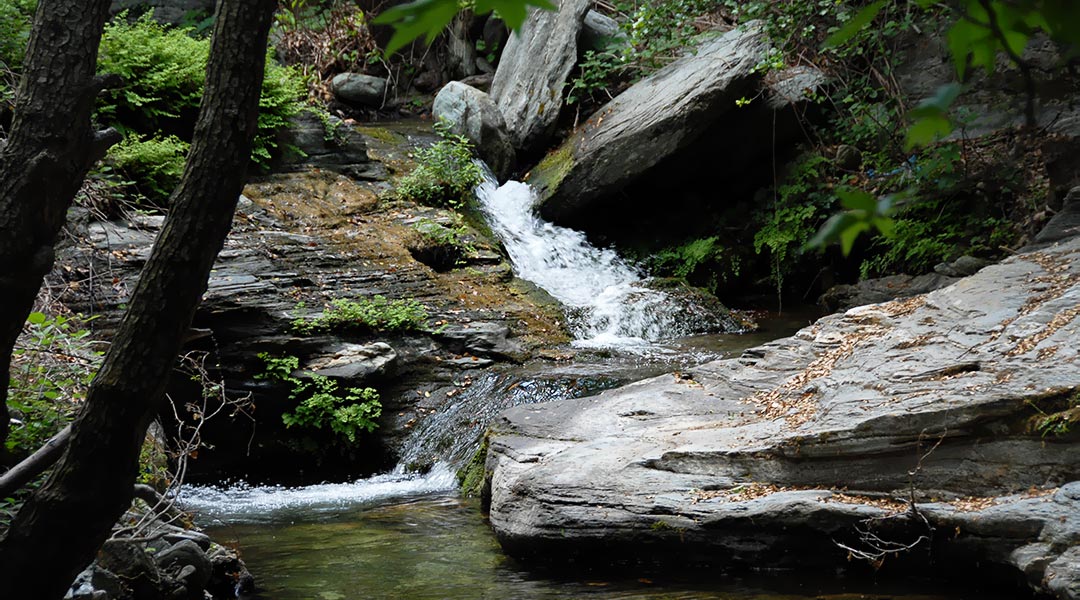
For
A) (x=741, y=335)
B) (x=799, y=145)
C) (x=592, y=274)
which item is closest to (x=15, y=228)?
(x=741, y=335)

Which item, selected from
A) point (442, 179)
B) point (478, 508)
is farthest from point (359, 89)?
point (478, 508)

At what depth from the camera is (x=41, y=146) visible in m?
3.51

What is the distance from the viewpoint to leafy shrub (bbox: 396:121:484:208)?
13.0 m

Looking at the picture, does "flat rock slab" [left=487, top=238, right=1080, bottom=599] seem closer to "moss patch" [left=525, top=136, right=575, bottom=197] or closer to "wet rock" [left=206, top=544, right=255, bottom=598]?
"wet rock" [left=206, top=544, right=255, bottom=598]

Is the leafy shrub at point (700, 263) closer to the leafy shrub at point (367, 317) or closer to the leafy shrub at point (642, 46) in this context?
the leafy shrub at point (642, 46)

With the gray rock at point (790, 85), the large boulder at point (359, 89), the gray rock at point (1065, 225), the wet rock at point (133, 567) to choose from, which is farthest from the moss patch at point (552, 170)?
the wet rock at point (133, 567)

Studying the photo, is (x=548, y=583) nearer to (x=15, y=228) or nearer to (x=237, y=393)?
(x=15, y=228)

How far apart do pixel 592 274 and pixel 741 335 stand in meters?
2.71

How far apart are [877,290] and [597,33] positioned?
6527 mm

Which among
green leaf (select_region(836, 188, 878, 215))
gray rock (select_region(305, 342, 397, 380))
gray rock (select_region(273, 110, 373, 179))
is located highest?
gray rock (select_region(273, 110, 373, 179))

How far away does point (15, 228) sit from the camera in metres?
3.46

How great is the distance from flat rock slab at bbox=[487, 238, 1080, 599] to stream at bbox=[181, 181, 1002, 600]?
268 mm

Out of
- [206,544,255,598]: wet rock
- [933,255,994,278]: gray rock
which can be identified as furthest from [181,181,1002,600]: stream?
[933,255,994,278]: gray rock

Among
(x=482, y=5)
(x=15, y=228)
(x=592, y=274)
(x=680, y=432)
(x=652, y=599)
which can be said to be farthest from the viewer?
(x=592, y=274)
